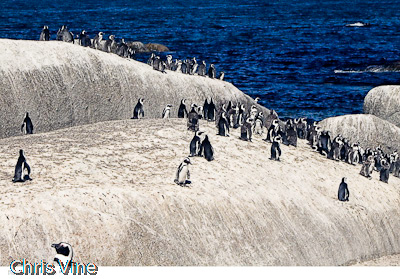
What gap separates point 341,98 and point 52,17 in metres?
90.8

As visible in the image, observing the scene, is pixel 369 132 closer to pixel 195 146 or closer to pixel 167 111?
pixel 167 111

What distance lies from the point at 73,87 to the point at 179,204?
13.4 metres

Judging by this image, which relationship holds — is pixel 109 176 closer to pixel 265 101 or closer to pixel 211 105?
pixel 211 105

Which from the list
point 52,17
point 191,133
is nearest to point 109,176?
point 191,133

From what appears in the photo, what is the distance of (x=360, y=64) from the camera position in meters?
79.6

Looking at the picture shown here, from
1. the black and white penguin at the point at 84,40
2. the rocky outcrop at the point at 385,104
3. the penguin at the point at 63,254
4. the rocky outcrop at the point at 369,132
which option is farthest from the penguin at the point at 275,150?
the rocky outcrop at the point at 385,104

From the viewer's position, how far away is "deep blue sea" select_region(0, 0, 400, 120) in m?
64.9

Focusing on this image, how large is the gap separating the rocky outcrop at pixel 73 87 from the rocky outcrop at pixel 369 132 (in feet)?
25.0

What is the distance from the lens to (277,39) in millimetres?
104062

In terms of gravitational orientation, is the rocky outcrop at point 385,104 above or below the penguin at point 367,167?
above

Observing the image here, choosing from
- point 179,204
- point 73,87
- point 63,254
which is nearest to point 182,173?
point 179,204

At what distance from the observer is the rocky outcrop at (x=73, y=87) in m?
32.5

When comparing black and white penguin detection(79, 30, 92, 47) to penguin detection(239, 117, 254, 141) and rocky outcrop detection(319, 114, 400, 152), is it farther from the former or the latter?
rocky outcrop detection(319, 114, 400, 152)

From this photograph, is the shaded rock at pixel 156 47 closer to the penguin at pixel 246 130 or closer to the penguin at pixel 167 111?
the penguin at pixel 167 111
